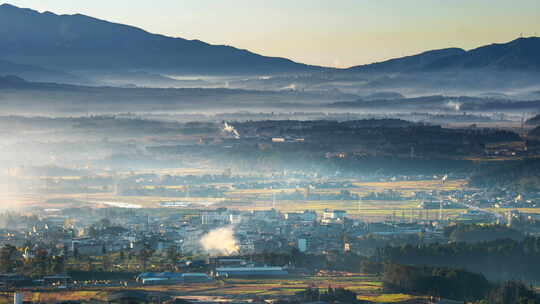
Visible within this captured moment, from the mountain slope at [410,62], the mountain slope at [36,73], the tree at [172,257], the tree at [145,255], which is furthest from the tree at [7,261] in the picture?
the mountain slope at [410,62]

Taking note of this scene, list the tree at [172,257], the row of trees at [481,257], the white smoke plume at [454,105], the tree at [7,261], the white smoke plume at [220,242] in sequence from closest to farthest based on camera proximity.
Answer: the tree at [7,261], the tree at [172,257], the row of trees at [481,257], the white smoke plume at [220,242], the white smoke plume at [454,105]

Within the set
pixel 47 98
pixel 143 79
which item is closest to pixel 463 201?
pixel 47 98

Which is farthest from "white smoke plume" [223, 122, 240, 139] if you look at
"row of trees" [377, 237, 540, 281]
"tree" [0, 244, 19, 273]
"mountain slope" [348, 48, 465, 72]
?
"mountain slope" [348, 48, 465, 72]

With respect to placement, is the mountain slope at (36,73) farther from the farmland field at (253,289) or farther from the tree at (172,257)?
the farmland field at (253,289)

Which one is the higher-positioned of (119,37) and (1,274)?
(119,37)

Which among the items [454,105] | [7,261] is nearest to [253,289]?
[7,261]

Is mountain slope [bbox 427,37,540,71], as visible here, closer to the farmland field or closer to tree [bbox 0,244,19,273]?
the farmland field

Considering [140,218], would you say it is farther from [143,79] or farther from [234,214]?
[143,79]
